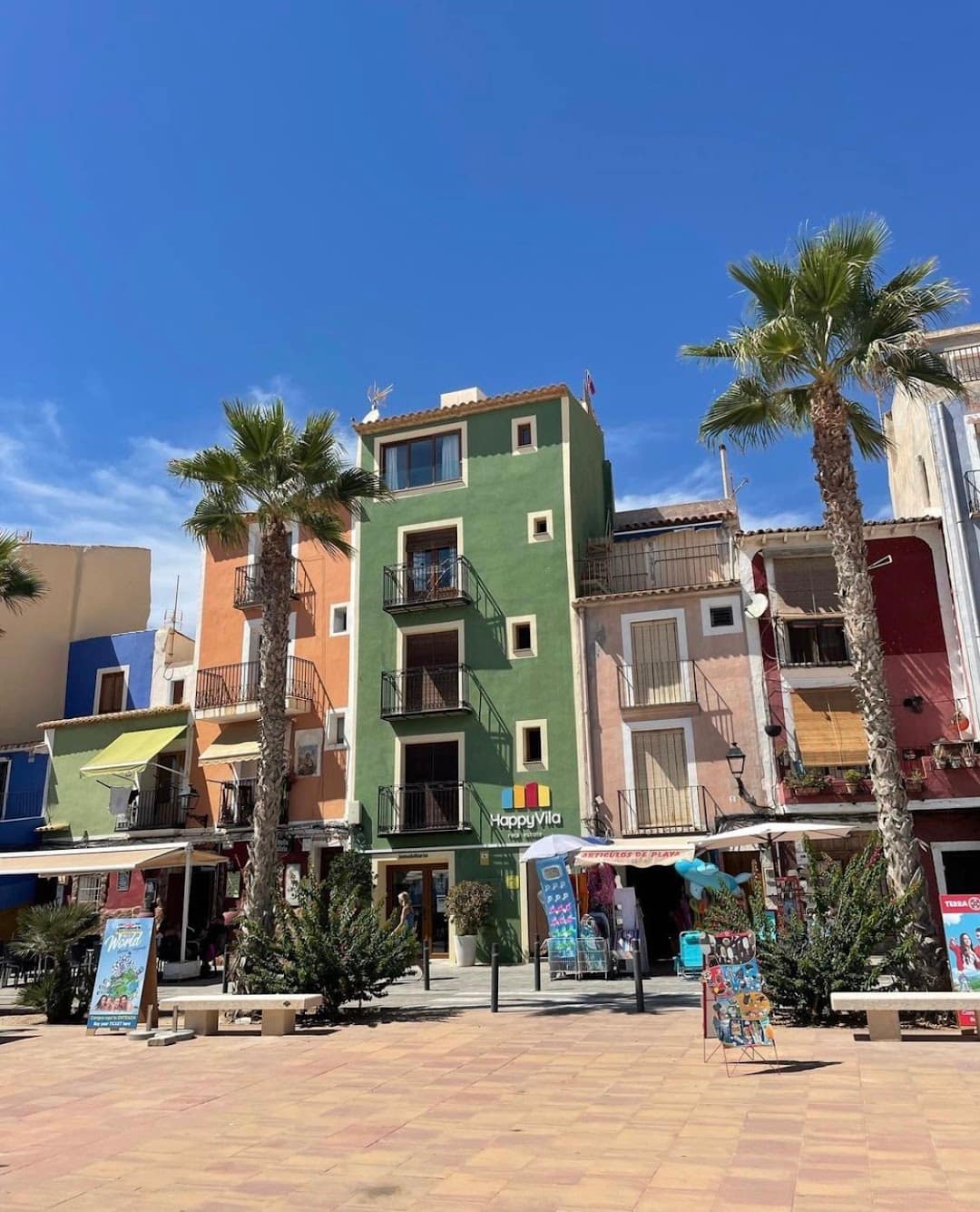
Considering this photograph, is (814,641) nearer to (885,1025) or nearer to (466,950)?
(466,950)

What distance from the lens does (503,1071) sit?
10125 millimetres

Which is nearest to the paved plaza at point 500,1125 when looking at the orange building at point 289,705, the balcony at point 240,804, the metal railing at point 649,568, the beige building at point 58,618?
the orange building at point 289,705

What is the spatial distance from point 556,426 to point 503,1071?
21.2 meters

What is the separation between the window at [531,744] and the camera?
2620cm

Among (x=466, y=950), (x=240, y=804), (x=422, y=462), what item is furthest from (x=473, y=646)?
(x=240, y=804)

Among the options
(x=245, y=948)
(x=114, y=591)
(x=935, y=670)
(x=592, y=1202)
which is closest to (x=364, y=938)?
(x=245, y=948)

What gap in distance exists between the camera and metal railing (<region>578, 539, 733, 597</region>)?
26.5 m

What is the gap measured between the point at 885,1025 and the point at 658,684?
14505mm

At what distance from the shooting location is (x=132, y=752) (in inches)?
1180

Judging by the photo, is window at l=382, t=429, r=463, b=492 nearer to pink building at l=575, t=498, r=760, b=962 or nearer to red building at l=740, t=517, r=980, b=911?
pink building at l=575, t=498, r=760, b=962

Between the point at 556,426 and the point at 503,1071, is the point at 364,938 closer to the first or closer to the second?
the point at 503,1071

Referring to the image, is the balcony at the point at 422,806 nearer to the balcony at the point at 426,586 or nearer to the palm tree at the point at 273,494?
the balcony at the point at 426,586

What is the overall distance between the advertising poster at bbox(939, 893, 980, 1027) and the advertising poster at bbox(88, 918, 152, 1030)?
35.2 feet

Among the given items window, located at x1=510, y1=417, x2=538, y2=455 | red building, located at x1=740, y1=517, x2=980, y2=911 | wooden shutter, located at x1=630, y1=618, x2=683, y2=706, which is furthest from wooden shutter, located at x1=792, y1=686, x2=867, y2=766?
window, located at x1=510, y1=417, x2=538, y2=455
